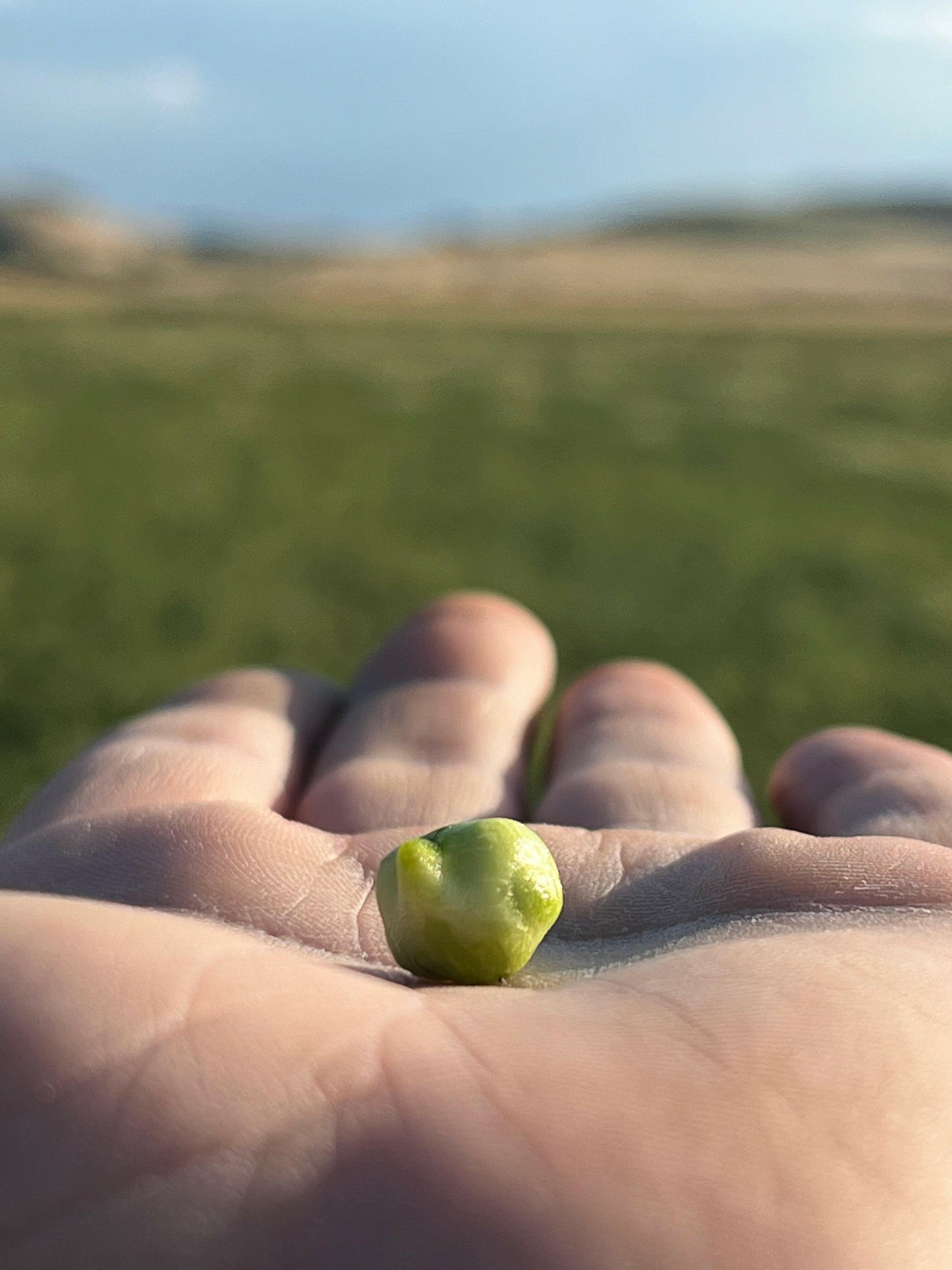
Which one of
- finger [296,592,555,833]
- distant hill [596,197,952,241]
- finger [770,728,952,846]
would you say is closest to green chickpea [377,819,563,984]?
finger [296,592,555,833]

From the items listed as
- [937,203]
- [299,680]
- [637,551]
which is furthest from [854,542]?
[937,203]

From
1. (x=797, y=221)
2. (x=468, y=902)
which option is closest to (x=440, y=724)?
(x=468, y=902)

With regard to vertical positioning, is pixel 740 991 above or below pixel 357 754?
above

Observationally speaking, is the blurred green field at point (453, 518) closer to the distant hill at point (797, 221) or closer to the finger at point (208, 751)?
the finger at point (208, 751)

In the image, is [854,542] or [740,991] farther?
[854,542]

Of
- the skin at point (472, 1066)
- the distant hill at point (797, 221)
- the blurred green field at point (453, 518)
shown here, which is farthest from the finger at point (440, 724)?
the distant hill at point (797, 221)

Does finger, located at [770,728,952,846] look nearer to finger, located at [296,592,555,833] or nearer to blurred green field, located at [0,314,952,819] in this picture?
finger, located at [296,592,555,833]

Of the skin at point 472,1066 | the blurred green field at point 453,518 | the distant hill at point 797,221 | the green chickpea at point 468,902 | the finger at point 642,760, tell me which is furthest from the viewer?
the distant hill at point 797,221

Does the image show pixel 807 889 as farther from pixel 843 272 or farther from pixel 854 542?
pixel 843 272
